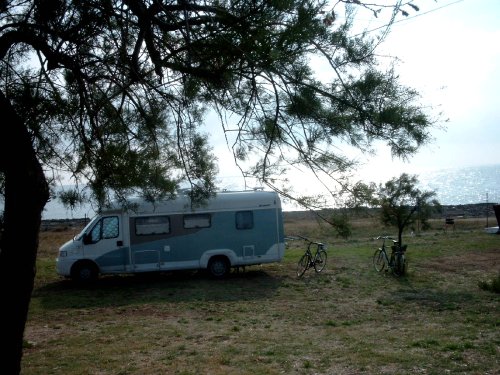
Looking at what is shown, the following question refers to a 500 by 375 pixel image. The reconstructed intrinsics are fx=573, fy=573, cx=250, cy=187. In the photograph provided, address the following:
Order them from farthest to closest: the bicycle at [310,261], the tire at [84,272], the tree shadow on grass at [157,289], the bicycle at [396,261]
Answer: the bicycle at [310,261], the tire at [84,272], the bicycle at [396,261], the tree shadow on grass at [157,289]

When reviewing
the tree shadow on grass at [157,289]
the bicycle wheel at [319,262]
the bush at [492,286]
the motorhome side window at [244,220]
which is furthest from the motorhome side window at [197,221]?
the bush at [492,286]

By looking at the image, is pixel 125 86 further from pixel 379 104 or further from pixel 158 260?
pixel 158 260

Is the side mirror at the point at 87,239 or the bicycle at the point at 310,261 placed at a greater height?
the side mirror at the point at 87,239

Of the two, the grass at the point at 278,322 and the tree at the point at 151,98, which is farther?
the grass at the point at 278,322

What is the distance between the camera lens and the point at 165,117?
14.8 feet

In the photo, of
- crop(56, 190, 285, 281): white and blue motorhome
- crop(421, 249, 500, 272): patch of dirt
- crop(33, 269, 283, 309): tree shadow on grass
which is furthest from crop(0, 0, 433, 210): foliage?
crop(421, 249, 500, 272): patch of dirt

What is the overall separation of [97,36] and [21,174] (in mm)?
1253

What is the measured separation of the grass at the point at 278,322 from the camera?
6.45m

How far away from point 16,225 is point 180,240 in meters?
10.7

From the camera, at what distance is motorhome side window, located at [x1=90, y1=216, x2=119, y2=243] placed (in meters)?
14.4

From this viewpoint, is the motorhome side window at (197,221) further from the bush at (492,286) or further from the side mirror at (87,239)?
the bush at (492,286)

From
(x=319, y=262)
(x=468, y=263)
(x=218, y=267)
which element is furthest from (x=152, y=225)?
(x=468, y=263)

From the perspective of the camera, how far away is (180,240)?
14422mm

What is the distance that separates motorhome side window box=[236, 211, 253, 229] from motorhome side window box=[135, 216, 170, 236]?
1775 mm
